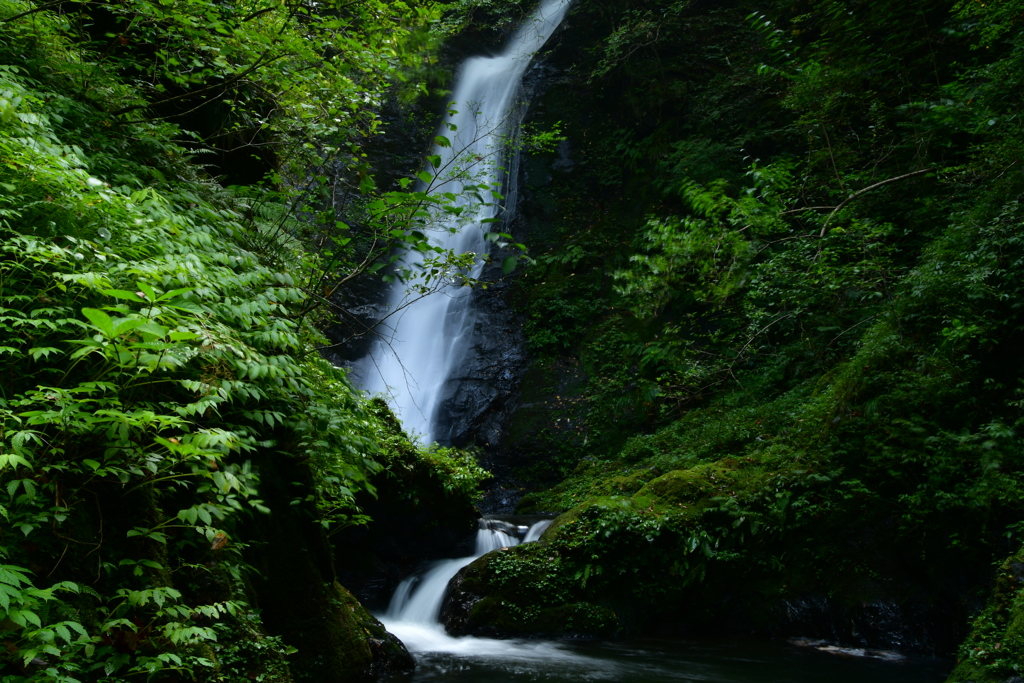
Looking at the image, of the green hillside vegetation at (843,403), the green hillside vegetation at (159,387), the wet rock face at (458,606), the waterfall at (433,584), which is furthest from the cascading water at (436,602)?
the green hillside vegetation at (159,387)

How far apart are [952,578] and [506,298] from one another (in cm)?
1236

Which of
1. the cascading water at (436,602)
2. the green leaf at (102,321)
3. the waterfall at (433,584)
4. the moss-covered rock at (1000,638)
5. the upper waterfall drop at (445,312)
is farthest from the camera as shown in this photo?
the upper waterfall drop at (445,312)

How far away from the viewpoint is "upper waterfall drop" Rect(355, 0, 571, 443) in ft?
50.6

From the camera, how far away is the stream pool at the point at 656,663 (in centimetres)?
552

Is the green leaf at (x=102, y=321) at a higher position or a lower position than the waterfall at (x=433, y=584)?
higher

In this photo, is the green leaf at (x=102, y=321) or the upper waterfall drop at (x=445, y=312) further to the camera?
the upper waterfall drop at (x=445, y=312)

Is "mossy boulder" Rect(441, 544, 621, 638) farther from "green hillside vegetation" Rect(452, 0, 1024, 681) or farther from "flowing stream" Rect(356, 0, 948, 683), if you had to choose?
"flowing stream" Rect(356, 0, 948, 683)

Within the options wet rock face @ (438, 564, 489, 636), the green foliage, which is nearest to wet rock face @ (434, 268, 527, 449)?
the green foliage

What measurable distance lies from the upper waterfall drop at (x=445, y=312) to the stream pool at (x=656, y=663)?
24.3ft

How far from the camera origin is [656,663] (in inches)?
240

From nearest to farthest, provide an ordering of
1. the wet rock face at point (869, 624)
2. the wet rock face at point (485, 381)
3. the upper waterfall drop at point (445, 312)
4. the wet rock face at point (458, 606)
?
the wet rock face at point (869, 624)
the wet rock face at point (458, 606)
the wet rock face at point (485, 381)
the upper waterfall drop at point (445, 312)

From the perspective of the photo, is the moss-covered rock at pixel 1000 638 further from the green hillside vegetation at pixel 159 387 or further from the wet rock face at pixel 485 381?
the wet rock face at pixel 485 381

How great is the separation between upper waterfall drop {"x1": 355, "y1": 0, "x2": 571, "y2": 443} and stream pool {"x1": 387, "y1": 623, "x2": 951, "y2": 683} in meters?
7.39

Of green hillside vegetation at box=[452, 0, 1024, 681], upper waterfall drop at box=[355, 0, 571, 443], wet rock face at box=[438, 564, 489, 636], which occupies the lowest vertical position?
wet rock face at box=[438, 564, 489, 636]
